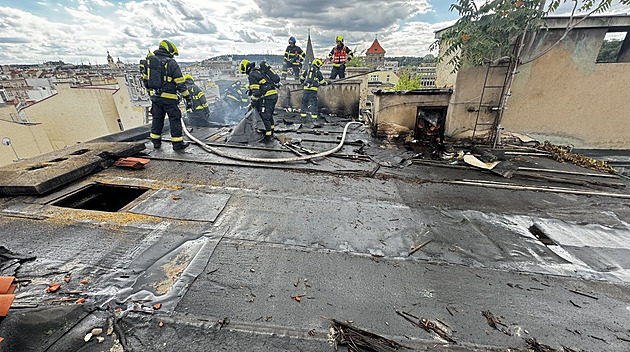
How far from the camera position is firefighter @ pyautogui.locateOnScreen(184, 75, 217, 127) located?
8609 millimetres

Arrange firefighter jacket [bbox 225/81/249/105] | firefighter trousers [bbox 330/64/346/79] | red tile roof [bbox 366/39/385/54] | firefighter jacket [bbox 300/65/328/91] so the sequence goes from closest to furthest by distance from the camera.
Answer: firefighter jacket [bbox 300/65/328/91], firefighter jacket [bbox 225/81/249/105], firefighter trousers [bbox 330/64/346/79], red tile roof [bbox 366/39/385/54]

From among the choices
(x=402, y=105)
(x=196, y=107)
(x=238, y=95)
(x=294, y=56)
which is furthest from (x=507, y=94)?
(x=238, y=95)

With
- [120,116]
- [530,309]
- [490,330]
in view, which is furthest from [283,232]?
[120,116]

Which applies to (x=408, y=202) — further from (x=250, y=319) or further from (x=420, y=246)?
(x=250, y=319)

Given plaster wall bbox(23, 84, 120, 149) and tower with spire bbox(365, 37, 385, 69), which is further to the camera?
tower with spire bbox(365, 37, 385, 69)

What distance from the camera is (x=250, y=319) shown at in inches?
78.7

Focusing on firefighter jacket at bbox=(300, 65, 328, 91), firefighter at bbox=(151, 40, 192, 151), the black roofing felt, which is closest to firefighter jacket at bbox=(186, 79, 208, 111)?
firefighter at bbox=(151, 40, 192, 151)

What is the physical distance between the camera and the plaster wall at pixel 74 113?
562 inches

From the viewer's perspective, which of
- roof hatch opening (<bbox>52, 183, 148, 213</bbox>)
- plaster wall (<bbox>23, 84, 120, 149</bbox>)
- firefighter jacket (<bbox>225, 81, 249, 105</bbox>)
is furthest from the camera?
plaster wall (<bbox>23, 84, 120, 149</bbox>)

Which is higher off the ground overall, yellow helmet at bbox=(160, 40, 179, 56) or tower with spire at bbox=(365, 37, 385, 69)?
tower with spire at bbox=(365, 37, 385, 69)

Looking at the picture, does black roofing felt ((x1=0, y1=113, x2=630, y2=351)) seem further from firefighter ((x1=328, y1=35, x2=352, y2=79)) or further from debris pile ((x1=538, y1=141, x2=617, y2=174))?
firefighter ((x1=328, y1=35, x2=352, y2=79))

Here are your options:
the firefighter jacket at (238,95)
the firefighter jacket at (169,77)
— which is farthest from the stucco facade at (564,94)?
the firefighter jacket at (238,95)

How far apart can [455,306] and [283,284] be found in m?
1.54

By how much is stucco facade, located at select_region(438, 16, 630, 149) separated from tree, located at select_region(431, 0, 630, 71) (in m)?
0.38
